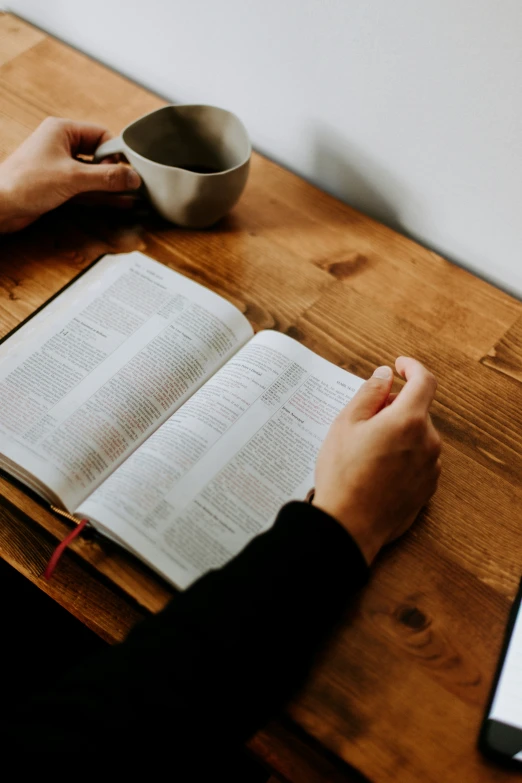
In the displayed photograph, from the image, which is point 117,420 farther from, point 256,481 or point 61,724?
point 61,724

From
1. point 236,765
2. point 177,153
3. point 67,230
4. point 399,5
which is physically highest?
point 399,5

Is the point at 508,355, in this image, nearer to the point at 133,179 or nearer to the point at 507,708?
the point at 507,708

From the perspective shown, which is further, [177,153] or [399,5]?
[177,153]

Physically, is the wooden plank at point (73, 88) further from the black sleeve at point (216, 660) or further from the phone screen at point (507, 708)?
the phone screen at point (507, 708)

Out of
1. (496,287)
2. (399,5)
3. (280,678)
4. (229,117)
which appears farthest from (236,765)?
(399,5)

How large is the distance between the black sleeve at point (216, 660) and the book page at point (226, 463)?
0.07 metres

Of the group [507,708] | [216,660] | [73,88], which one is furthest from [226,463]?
[73,88]

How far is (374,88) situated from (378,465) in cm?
48

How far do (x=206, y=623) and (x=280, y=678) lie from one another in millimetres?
76

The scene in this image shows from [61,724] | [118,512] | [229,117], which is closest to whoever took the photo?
[61,724]

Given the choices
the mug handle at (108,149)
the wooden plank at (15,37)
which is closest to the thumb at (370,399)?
the mug handle at (108,149)

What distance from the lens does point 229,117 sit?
0.84m

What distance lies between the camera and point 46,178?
0.83 meters

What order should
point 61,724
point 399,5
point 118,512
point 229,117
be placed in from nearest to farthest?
1. point 61,724
2. point 118,512
3. point 399,5
4. point 229,117
